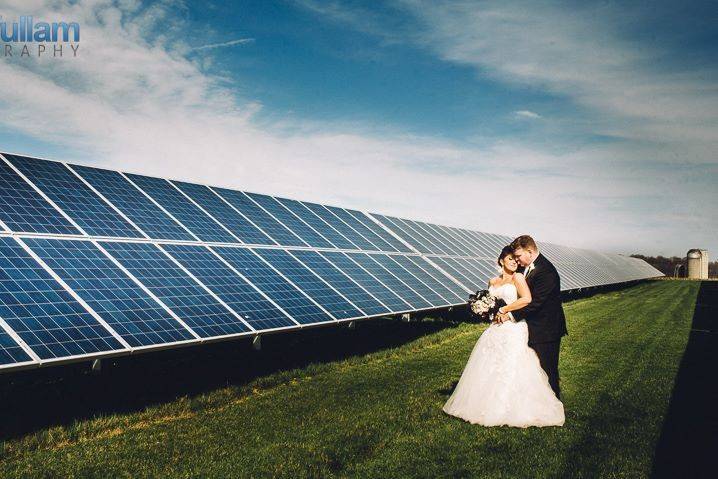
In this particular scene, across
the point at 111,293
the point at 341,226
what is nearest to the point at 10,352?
the point at 111,293

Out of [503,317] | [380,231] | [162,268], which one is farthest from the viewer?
[380,231]

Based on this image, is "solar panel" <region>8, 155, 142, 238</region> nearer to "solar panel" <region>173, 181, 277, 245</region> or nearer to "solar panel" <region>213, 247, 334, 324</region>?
"solar panel" <region>213, 247, 334, 324</region>

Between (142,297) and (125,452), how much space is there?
355 cm

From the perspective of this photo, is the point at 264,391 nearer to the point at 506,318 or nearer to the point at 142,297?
the point at 142,297

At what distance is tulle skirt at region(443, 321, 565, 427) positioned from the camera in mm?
9312

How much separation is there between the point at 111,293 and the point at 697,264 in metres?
142

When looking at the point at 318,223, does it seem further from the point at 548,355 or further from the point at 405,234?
the point at 548,355

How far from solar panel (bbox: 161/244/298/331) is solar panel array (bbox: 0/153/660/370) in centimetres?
4

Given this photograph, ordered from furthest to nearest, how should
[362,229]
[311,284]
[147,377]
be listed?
[362,229] → [311,284] → [147,377]

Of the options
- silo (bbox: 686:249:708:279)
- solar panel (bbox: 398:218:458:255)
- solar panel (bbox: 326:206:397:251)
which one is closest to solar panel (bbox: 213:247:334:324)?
solar panel (bbox: 326:206:397:251)

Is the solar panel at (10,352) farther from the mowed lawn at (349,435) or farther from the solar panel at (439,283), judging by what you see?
the solar panel at (439,283)

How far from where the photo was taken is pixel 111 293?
10391 mm

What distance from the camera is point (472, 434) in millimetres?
8898

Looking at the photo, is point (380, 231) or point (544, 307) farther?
point (380, 231)
